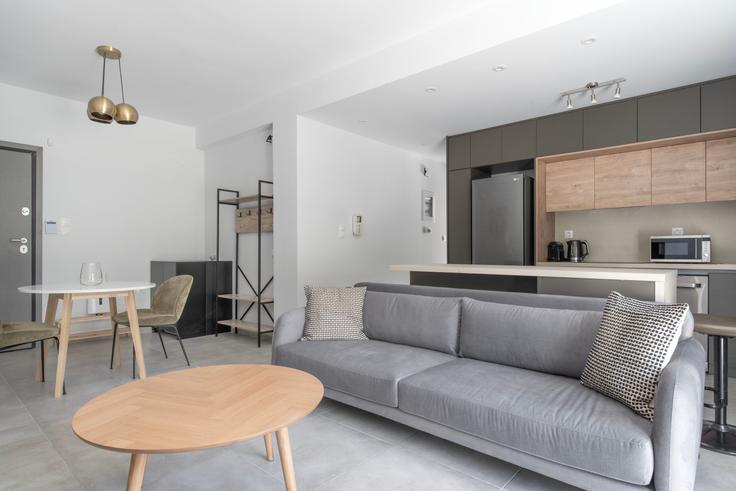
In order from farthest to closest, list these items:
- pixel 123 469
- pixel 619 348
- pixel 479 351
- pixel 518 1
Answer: pixel 518 1 → pixel 479 351 → pixel 123 469 → pixel 619 348

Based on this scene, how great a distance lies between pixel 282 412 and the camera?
1513 millimetres

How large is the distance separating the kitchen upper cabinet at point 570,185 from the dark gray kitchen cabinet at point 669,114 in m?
0.59

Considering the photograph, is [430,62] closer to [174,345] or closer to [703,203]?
[703,203]

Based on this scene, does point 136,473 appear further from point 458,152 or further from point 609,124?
point 458,152

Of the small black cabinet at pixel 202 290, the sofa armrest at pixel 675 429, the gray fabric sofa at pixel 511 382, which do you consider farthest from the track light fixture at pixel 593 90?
the small black cabinet at pixel 202 290

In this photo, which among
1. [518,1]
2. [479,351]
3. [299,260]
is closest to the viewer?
[479,351]

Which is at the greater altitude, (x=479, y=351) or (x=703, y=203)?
(x=703, y=203)

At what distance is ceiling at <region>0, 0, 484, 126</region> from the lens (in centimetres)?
301

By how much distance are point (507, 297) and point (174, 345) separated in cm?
368

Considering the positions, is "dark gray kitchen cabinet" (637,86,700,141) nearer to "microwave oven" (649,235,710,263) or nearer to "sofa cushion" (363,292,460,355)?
"microwave oven" (649,235,710,263)

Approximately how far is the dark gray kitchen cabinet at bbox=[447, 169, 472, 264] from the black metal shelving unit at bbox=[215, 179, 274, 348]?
7.27ft

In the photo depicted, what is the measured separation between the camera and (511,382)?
Answer: 6.58 feet

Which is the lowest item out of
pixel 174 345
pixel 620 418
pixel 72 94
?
pixel 174 345

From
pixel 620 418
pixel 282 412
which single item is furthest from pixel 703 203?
pixel 282 412
